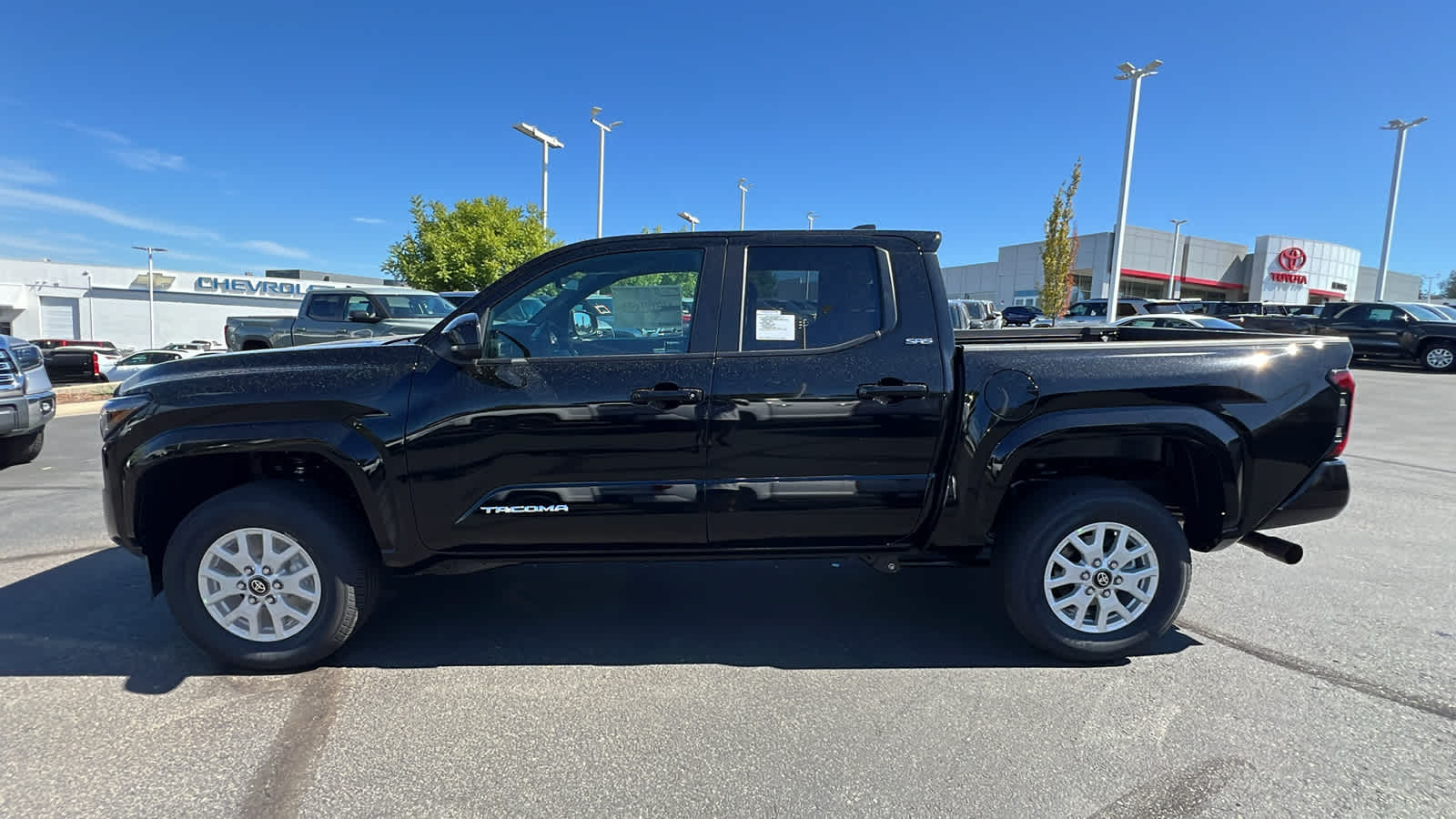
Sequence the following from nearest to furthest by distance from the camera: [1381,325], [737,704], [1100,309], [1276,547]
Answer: [737,704] → [1276,547] → [1381,325] → [1100,309]

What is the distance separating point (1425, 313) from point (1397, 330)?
0.92 meters

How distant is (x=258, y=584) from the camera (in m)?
3.31

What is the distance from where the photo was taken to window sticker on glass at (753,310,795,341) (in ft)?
11.0

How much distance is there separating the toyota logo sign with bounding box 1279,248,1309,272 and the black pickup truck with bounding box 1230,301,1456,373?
31203mm

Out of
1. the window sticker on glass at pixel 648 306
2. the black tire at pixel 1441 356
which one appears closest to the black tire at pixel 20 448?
the window sticker on glass at pixel 648 306

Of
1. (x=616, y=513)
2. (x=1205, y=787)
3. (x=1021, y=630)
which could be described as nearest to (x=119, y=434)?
(x=616, y=513)

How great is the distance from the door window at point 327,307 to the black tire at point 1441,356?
76.1 feet

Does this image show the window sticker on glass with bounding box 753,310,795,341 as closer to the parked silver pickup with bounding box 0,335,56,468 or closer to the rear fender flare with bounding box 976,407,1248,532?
the rear fender flare with bounding box 976,407,1248,532

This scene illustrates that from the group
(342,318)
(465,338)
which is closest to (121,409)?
(465,338)

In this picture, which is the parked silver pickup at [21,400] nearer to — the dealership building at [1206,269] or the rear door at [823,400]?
the rear door at [823,400]

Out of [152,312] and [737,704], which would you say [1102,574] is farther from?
[152,312]

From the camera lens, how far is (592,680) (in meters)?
3.31

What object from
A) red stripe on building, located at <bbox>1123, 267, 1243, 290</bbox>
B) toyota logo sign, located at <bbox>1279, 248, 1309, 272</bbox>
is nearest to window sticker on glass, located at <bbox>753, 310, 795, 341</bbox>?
red stripe on building, located at <bbox>1123, 267, 1243, 290</bbox>

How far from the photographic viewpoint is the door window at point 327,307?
1328 centimetres
